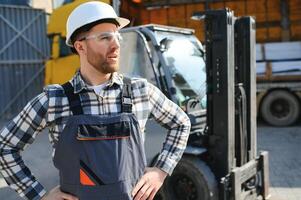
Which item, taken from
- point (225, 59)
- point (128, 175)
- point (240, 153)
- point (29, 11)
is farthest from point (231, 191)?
point (29, 11)

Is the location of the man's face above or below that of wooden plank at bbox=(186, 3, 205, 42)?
below

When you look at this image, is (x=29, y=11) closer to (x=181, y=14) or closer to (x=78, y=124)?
(x=181, y=14)

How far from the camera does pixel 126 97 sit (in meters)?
2.00

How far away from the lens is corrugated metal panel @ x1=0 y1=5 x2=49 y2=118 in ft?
47.2

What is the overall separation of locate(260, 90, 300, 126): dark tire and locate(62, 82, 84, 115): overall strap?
940 centimetres

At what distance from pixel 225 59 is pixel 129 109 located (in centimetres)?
241

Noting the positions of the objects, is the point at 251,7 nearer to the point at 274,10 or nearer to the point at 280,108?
the point at 274,10

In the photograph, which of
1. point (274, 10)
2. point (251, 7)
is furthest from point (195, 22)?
point (274, 10)

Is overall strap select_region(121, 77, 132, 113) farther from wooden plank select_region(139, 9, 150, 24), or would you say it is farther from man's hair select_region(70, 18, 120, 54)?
wooden plank select_region(139, 9, 150, 24)

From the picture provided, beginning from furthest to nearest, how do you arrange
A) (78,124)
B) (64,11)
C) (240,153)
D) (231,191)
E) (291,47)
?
(291,47)
(64,11)
(240,153)
(231,191)
(78,124)

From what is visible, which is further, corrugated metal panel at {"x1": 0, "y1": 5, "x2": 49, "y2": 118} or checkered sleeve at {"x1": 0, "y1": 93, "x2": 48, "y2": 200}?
corrugated metal panel at {"x1": 0, "y1": 5, "x2": 49, "y2": 118}

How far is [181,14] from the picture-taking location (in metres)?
11.2

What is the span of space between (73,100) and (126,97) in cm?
23

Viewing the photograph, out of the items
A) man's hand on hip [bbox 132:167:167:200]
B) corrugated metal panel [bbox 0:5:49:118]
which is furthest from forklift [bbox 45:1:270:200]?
Answer: corrugated metal panel [bbox 0:5:49:118]
